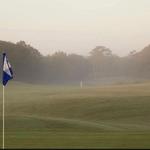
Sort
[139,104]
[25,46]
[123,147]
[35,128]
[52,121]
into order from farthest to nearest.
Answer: [25,46]
[139,104]
[52,121]
[35,128]
[123,147]

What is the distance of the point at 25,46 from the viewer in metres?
148

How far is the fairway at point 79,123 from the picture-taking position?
77.0 ft

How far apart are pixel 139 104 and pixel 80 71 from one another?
102012 millimetres

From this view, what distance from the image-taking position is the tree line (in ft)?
440

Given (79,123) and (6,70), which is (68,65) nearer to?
(79,123)

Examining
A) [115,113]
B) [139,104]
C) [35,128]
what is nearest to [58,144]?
[35,128]

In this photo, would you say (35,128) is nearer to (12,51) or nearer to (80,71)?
(12,51)

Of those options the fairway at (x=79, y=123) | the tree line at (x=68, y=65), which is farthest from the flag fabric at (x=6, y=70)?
the tree line at (x=68, y=65)

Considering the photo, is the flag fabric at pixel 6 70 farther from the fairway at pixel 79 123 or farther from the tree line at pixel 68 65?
the tree line at pixel 68 65

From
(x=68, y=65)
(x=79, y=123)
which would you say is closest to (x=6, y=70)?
(x=79, y=123)

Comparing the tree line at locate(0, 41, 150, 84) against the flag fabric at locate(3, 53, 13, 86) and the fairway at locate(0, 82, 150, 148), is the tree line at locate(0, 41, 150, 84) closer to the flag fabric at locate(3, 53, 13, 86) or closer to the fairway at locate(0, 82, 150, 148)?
the fairway at locate(0, 82, 150, 148)

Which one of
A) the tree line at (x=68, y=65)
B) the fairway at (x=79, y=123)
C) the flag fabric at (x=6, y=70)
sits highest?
the tree line at (x=68, y=65)

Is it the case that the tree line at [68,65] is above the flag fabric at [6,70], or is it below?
above

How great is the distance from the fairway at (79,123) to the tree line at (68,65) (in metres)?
72.1
